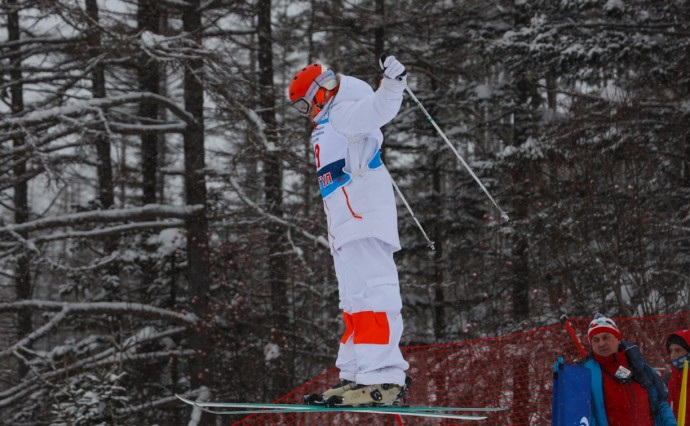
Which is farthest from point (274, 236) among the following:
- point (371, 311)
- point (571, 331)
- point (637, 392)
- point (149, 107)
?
point (371, 311)

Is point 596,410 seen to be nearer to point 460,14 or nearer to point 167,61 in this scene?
point 167,61

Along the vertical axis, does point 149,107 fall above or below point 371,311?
above

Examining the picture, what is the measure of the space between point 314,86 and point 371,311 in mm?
1250

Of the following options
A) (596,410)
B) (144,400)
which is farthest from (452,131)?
(596,410)

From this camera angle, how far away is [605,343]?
4.60 metres

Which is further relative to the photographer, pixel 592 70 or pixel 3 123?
pixel 592 70

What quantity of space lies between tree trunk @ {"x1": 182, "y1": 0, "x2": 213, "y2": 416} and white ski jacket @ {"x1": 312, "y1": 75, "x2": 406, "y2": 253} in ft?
28.9

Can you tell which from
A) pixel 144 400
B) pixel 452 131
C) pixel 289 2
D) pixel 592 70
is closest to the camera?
pixel 592 70

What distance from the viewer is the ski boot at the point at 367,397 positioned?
11.5 ft

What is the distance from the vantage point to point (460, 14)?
1449cm

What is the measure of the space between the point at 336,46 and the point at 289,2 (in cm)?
202

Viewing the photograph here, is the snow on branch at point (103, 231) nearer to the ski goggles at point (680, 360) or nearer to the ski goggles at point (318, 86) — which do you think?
the ski goggles at point (318, 86)

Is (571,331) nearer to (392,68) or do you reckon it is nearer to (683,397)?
Result: (683,397)

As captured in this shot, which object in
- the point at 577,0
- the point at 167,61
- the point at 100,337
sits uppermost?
the point at 577,0
